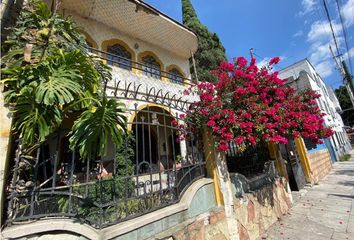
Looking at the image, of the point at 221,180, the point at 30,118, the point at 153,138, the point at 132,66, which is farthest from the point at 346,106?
the point at 30,118

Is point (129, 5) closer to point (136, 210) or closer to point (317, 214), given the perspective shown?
point (136, 210)

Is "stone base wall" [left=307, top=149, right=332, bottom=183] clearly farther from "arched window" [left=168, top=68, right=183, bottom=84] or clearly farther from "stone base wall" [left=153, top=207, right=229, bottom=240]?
"stone base wall" [left=153, top=207, right=229, bottom=240]

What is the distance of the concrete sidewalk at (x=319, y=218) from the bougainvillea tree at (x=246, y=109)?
6.83 feet

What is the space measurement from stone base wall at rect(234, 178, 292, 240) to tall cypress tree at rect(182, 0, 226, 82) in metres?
13.6

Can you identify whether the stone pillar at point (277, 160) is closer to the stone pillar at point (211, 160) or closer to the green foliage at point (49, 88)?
the stone pillar at point (211, 160)

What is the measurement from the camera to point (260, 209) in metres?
5.10

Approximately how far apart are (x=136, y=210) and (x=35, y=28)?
275cm

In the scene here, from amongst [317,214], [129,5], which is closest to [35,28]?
[129,5]

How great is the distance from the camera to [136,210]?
9.58ft

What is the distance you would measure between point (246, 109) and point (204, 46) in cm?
→ 1631

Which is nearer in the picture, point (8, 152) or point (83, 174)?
point (8, 152)

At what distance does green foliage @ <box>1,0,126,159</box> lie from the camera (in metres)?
2.14

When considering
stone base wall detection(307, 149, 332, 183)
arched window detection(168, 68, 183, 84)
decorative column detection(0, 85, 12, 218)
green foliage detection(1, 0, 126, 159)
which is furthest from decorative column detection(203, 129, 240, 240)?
stone base wall detection(307, 149, 332, 183)

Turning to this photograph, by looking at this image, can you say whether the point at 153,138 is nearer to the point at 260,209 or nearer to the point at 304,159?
the point at 260,209
